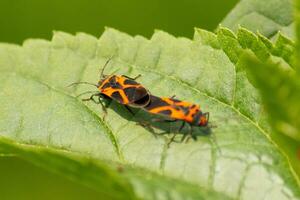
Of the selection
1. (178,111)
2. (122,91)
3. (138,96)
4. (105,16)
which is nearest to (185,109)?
(178,111)

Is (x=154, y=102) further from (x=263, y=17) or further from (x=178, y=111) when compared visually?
(x=263, y=17)

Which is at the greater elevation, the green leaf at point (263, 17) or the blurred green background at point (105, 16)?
the green leaf at point (263, 17)

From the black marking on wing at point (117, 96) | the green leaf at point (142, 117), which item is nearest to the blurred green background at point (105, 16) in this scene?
the black marking on wing at point (117, 96)

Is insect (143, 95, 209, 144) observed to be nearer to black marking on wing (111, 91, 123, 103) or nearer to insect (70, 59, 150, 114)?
insect (70, 59, 150, 114)

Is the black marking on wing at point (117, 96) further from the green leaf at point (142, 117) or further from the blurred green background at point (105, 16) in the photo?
the blurred green background at point (105, 16)

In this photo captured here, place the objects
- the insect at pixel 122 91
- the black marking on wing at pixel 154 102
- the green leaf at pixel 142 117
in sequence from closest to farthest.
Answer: the green leaf at pixel 142 117 → the black marking on wing at pixel 154 102 → the insect at pixel 122 91

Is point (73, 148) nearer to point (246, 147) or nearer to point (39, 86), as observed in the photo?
point (39, 86)
